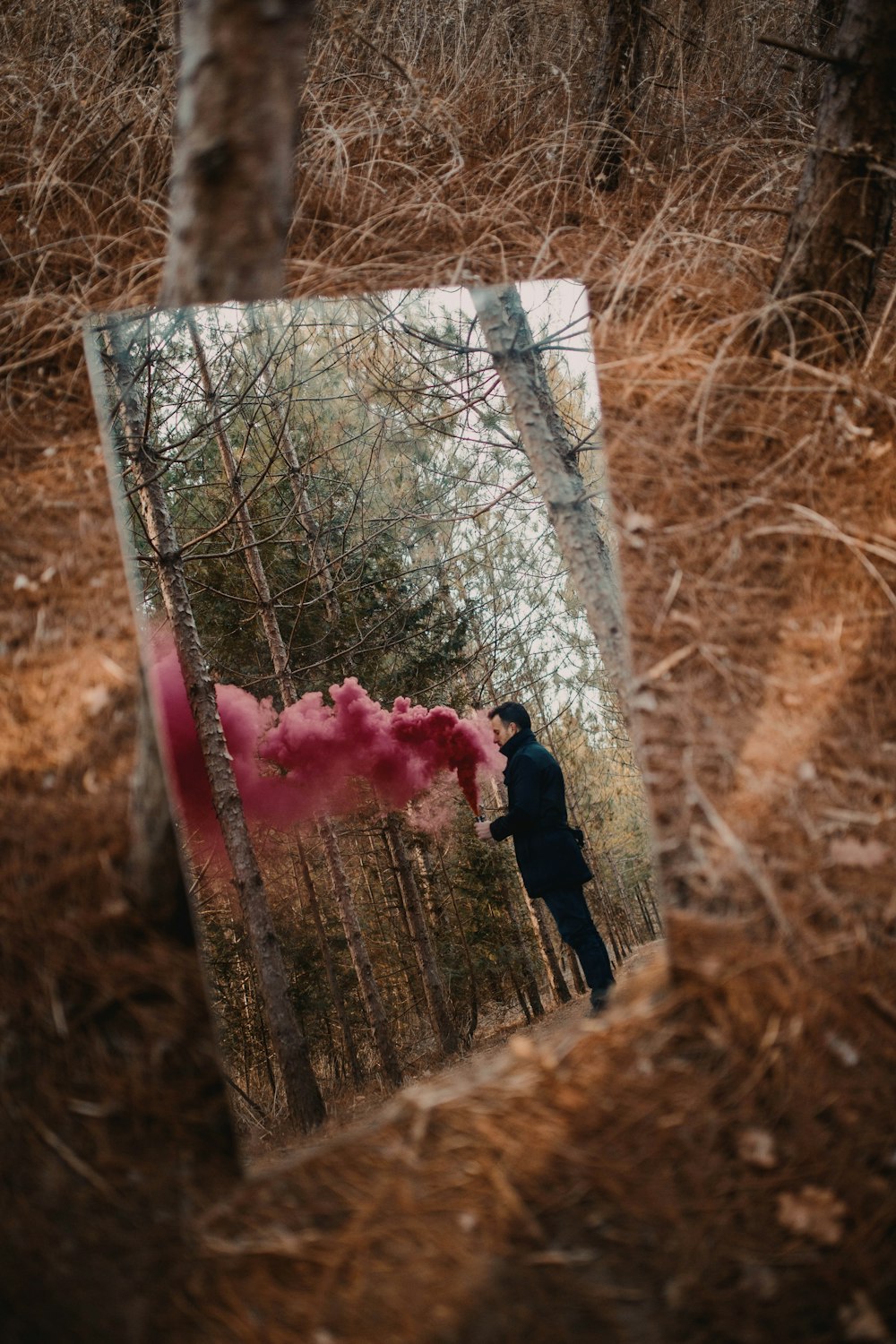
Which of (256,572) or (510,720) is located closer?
(510,720)

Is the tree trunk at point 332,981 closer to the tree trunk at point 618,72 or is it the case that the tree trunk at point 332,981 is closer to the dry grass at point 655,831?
the dry grass at point 655,831

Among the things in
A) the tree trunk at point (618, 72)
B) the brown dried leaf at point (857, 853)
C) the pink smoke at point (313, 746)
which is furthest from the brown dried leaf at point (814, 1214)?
the tree trunk at point (618, 72)

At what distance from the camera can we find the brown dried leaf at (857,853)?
9.43ft

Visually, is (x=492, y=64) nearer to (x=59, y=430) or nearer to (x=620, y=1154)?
(x=59, y=430)

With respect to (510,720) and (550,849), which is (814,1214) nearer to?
(550,849)

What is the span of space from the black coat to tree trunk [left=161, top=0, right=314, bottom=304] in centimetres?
318

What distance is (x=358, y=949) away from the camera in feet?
29.4

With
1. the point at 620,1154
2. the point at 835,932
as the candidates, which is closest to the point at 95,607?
the point at 620,1154

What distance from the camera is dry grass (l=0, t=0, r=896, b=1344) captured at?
2.35 metres

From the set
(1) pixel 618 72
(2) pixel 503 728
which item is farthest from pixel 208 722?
(1) pixel 618 72

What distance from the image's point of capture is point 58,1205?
2400mm

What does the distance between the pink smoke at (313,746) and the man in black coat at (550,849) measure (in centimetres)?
122

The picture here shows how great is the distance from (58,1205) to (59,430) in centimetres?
266

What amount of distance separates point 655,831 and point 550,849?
214cm
